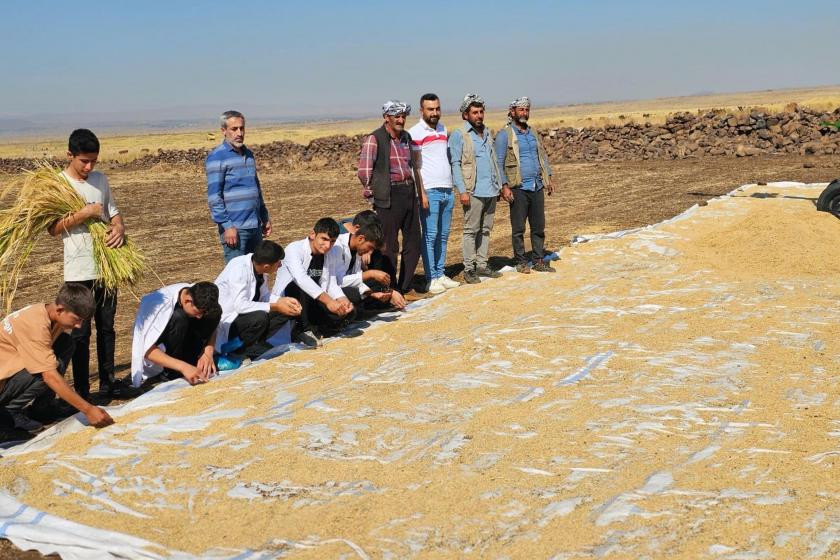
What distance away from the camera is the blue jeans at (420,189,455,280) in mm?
7180

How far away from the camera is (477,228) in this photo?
7.49 m

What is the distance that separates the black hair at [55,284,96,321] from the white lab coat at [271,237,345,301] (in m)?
1.58

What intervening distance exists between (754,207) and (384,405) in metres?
7.80

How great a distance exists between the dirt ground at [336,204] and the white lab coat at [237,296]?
93 cm

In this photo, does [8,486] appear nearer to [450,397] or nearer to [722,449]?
[450,397]

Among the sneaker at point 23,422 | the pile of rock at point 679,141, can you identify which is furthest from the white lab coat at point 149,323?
the pile of rock at point 679,141

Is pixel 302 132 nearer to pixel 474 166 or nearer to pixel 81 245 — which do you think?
pixel 474 166

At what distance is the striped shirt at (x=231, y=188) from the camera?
19.2 ft

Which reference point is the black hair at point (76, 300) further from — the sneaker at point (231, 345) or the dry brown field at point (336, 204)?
the dry brown field at point (336, 204)

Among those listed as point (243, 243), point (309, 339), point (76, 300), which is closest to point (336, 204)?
point (243, 243)

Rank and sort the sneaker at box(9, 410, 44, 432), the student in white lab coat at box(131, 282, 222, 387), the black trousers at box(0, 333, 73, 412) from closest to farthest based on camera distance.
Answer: the black trousers at box(0, 333, 73, 412), the sneaker at box(9, 410, 44, 432), the student in white lab coat at box(131, 282, 222, 387)

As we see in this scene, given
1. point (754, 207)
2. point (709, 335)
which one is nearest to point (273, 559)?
point (709, 335)

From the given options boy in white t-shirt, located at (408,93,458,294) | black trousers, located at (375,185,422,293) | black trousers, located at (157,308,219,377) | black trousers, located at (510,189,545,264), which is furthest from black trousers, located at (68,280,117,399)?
black trousers, located at (510,189,545,264)

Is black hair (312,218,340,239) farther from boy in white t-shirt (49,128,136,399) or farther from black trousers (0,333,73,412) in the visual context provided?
black trousers (0,333,73,412)
